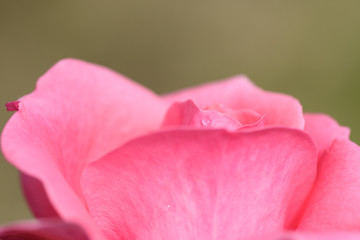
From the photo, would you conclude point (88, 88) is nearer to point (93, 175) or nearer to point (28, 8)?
point (93, 175)

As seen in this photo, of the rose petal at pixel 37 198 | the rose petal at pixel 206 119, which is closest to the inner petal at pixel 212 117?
the rose petal at pixel 206 119

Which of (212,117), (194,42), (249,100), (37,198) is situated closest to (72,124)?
(37,198)

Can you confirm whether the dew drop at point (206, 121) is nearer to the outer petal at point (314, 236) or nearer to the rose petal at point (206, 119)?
the rose petal at point (206, 119)

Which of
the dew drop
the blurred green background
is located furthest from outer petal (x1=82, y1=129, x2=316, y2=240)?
the blurred green background

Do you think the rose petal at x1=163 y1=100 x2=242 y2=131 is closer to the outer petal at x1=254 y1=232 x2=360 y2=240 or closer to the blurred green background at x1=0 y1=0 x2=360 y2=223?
the outer petal at x1=254 y1=232 x2=360 y2=240

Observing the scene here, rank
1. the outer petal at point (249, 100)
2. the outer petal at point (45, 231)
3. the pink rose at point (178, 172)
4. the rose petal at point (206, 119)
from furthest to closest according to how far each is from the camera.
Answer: the outer petal at point (249, 100)
the rose petal at point (206, 119)
the pink rose at point (178, 172)
the outer petal at point (45, 231)

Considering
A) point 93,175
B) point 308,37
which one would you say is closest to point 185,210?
point 93,175

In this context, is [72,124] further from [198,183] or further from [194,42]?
[194,42]

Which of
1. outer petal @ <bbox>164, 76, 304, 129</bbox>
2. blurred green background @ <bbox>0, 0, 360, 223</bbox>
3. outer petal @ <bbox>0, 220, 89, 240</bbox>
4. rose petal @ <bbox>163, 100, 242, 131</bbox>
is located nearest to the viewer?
outer petal @ <bbox>0, 220, 89, 240</bbox>
